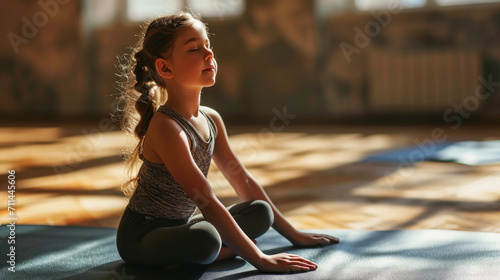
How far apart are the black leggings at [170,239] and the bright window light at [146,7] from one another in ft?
15.5

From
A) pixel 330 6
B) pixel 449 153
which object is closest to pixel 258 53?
pixel 330 6

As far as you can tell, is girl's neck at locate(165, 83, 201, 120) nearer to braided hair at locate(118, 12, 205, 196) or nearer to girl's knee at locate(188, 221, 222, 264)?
braided hair at locate(118, 12, 205, 196)

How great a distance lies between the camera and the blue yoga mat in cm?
337

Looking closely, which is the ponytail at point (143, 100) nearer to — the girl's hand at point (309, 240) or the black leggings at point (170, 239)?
the black leggings at point (170, 239)

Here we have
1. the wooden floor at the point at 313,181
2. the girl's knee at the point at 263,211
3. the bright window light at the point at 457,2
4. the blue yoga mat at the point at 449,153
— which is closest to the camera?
the girl's knee at the point at 263,211

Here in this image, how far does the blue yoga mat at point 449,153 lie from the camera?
337cm

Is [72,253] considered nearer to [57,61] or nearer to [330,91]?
[330,91]

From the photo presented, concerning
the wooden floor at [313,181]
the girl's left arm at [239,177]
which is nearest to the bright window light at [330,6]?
the wooden floor at [313,181]

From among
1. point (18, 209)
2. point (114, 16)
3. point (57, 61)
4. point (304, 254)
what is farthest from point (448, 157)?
point (57, 61)

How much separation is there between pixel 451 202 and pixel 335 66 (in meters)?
3.32

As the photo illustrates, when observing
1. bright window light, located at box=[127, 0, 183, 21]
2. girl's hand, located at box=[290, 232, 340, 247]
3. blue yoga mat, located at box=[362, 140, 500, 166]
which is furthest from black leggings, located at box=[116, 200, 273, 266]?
bright window light, located at box=[127, 0, 183, 21]

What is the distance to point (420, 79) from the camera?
5.25 meters

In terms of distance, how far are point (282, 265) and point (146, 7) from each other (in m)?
5.20

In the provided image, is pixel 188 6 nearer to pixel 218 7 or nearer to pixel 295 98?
pixel 218 7
